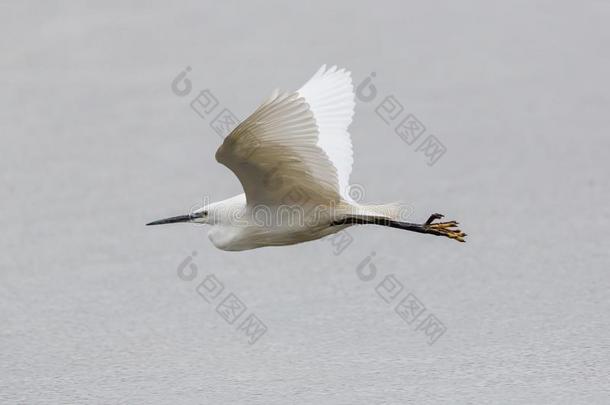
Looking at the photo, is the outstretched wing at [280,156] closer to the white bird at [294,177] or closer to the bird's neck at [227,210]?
the white bird at [294,177]

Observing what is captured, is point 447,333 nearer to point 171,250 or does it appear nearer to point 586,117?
point 171,250

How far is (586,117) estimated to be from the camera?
35.8ft

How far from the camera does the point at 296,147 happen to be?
5617 millimetres

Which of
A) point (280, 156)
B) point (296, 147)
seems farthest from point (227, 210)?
point (296, 147)

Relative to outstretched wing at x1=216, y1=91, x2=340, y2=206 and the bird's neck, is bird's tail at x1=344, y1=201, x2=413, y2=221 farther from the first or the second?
the bird's neck

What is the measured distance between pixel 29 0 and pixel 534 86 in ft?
15.0

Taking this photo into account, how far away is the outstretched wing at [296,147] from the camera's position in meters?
5.45

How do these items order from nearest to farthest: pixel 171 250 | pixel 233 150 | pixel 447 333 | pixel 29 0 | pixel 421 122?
pixel 233 150 < pixel 447 333 < pixel 171 250 < pixel 421 122 < pixel 29 0

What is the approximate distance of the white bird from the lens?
5.50 metres

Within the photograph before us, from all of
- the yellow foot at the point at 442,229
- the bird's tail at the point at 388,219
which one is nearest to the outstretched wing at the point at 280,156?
the bird's tail at the point at 388,219

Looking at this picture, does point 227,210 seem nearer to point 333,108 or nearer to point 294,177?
point 294,177

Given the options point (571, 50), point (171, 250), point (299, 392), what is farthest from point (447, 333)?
point (571, 50)

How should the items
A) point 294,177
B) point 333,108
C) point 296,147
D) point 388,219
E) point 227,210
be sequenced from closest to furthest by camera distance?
point 296,147
point 294,177
point 388,219
point 227,210
point 333,108

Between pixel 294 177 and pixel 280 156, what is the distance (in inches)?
8.4
